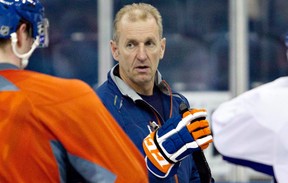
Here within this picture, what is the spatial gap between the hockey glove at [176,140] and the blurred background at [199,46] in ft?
12.0

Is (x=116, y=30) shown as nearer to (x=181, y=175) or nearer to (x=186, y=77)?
(x=181, y=175)

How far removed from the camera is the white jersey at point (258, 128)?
2.40m

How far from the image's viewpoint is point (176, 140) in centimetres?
350

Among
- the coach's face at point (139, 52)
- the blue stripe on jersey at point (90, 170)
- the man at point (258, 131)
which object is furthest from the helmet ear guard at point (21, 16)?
the coach's face at point (139, 52)

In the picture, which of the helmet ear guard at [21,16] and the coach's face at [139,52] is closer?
the helmet ear guard at [21,16]

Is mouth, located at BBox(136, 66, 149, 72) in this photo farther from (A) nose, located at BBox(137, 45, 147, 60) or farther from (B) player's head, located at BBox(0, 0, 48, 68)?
(B) player's head, located at BBox(0, 0, 48, 68)

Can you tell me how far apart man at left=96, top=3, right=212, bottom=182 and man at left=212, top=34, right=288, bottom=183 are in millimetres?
1004

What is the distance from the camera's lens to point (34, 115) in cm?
247

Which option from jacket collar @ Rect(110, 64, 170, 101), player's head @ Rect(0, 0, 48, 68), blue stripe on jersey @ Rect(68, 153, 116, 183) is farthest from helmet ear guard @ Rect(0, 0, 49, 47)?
jacket collar @ Rect(110, 64, 170, 101)

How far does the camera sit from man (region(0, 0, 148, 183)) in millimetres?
2473

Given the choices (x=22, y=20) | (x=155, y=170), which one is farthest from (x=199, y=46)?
(x=22, y=20)

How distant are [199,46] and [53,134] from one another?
4812 millimetres

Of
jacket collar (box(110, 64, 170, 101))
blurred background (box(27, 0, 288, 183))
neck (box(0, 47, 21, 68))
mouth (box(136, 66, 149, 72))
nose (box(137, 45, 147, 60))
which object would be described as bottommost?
blurred background (box(27, 0, 288, 183))

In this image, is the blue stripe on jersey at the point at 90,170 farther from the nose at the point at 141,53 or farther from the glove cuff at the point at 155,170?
the nose at the point at 141,53
